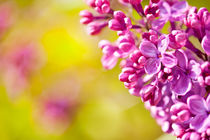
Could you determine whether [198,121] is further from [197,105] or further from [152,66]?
[152,66]

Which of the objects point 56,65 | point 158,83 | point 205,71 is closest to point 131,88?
point 158,83

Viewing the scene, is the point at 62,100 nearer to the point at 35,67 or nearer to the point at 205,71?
the point at 35,67

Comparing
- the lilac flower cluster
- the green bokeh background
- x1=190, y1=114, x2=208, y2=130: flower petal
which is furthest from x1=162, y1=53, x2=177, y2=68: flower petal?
the green bokeh background

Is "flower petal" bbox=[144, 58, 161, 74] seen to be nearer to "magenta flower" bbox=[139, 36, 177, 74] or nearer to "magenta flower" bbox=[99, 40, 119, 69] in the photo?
"magenta flower" bbox=[139, 36, 177, 74]

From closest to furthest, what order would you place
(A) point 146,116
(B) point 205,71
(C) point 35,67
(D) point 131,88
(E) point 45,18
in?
(B) point 205,71, (D) point 131,88, (A) point 146,116, (C) point 35,67, (E) point 45,18

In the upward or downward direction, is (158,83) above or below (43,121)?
above

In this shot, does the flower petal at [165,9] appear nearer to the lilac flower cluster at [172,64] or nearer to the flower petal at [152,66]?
the lilac flower cluster at [172,64]

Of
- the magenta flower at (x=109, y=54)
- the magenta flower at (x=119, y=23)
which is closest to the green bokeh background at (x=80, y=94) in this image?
the magenta flower at (x=109, y=54)
